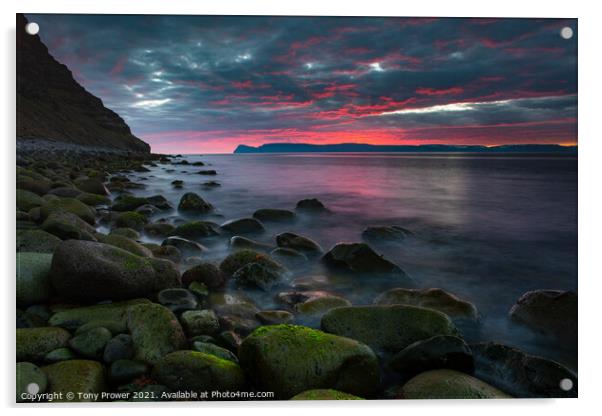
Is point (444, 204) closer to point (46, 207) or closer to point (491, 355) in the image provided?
point (491, 355)

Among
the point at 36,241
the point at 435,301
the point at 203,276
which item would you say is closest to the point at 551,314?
the point at 435,301

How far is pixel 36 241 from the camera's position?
15.8ft

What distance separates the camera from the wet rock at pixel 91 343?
339 centimetres

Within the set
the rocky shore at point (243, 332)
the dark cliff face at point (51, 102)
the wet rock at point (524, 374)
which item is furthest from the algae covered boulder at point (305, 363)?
the dark cliff face at point (51, 102)

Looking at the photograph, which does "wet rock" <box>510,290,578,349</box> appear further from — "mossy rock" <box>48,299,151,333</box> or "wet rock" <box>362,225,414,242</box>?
"mossy rock" <box>48,299,151,333</box>

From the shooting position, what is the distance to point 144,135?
5.86 metres

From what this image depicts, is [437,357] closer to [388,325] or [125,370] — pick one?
[388,325]

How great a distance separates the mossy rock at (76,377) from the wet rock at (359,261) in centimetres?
349

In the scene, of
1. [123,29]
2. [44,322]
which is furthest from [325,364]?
[123,29]

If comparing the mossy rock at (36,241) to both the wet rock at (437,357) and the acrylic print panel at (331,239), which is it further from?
the wet rock at (437,357)

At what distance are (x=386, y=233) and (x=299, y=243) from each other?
1524 millimetres

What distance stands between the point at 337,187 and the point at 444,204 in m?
2.66

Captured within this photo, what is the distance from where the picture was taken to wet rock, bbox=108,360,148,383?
3.29 m

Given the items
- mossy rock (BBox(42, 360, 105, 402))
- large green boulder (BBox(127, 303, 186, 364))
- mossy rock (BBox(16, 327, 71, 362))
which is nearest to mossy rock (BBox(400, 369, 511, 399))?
large green boulder (BBox(127, 303, 186, 364))
